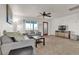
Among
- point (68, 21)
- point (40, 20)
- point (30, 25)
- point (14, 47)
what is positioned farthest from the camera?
point (68, 21)

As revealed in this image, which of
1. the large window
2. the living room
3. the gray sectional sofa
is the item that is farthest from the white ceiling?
the gray sectional sofa

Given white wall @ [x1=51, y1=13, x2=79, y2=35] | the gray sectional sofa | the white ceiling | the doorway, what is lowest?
the gray sectional sofa

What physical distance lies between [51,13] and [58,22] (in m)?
0.48

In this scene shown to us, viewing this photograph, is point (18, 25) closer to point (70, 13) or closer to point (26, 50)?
point (26, 50)

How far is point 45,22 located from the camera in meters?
3.63

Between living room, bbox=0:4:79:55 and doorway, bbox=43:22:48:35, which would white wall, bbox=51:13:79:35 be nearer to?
living room, bbox=0:4:79:55

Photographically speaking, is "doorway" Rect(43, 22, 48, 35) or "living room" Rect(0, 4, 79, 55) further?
"doorway" Rect(43, 22, 48, 35)

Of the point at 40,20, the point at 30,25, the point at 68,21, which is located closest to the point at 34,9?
the point at 40,20

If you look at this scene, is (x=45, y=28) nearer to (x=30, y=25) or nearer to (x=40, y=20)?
(x=40, y=20)

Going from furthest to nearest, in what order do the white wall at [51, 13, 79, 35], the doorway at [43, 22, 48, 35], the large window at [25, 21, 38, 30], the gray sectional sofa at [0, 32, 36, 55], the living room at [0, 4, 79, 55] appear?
the white wall at [51, 13, 79, 35]
the doorway at [43, 22, 48, 35]
the large window at [25, 21, 38, 30]
the living room at [0, 4, 79, 55]
the gray sectional sofa at [0, 32, 36, 55]

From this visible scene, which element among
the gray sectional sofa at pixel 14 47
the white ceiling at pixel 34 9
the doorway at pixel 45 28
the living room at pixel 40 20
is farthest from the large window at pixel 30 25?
the gray sectional sofa at pixel 14 47

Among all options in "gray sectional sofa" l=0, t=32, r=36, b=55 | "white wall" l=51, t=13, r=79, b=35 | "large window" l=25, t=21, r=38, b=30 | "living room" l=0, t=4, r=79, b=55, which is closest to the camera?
"gray sectional sofa" l=0, t=32, r=36, b=55

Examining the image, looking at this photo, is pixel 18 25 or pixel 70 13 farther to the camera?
pixel 70 13
